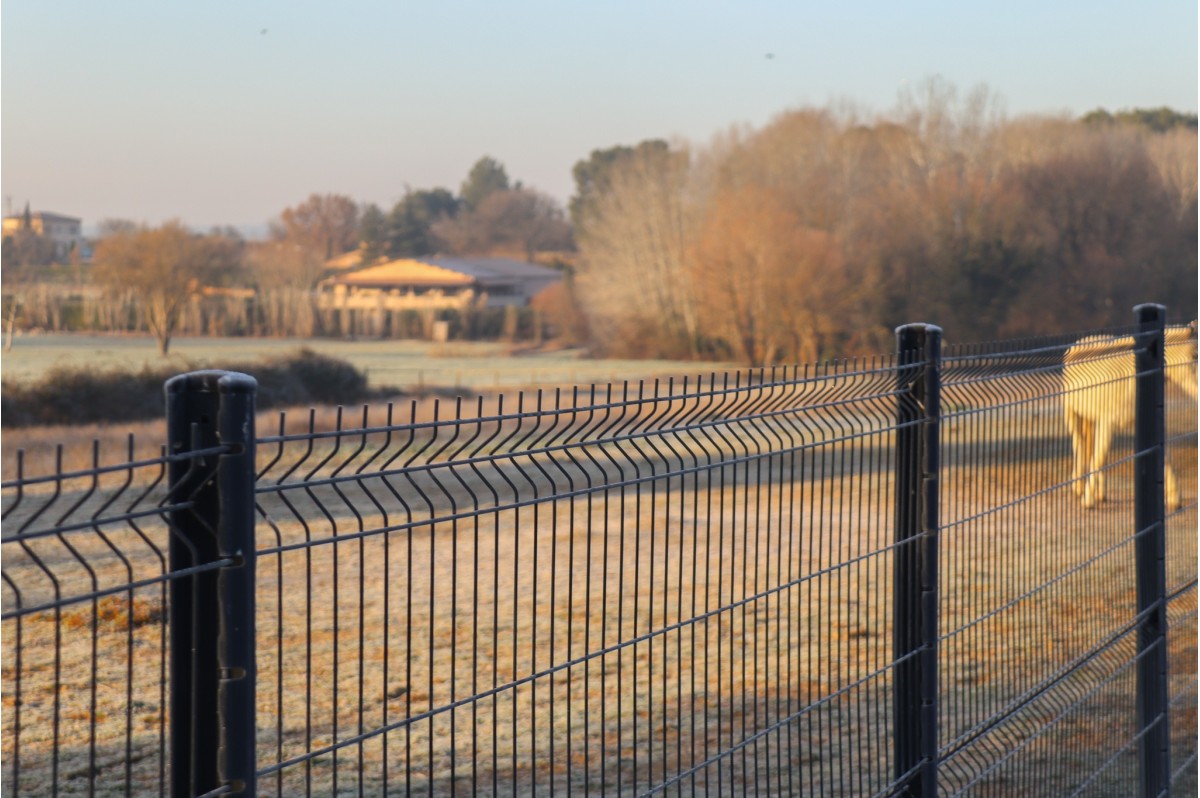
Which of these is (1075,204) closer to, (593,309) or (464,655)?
(593,309)

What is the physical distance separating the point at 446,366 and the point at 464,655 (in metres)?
42.0

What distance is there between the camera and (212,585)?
72.7 inches

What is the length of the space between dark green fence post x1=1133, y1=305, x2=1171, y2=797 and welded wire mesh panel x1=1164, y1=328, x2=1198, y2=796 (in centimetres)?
25

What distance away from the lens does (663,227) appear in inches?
2382

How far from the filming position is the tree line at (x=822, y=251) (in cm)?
4831

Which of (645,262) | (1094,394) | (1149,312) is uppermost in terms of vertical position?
(645,262)

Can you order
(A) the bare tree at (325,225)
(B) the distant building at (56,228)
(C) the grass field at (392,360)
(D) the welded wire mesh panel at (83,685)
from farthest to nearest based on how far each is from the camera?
1. (A) the bare tree at (325,225)
2. (B) the distant building at (56,228)
3. (C) the grass field at (392,360)
4. (D) the welded wire mesh panel at (83,685)

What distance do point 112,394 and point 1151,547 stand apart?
3132 cm

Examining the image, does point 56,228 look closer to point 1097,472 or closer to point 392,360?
point 392,360

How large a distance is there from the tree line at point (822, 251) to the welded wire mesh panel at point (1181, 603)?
34.2m

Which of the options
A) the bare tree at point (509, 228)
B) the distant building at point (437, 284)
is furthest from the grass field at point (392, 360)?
the bare tree at point (509, 228)

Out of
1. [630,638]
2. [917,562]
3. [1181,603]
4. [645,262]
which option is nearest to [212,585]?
[917,562]

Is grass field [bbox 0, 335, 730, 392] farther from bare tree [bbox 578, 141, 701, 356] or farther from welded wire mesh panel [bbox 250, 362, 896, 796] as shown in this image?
welded wire mesh panel [bbox 250, 362, 896, 796]

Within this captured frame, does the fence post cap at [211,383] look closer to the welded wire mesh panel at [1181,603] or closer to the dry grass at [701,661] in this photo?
the dry grass at [701,661]
